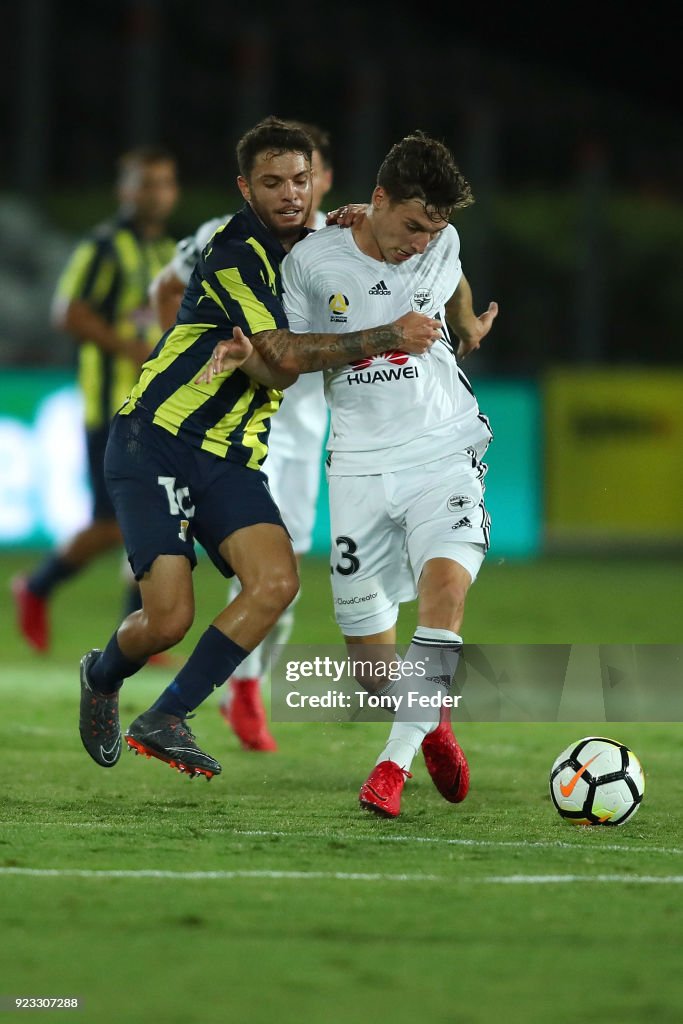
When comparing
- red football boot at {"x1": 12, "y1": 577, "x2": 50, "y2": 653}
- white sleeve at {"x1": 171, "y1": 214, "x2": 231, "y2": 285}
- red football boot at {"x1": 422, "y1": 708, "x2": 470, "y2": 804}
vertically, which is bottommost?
red football boot at {"x1": 422, "y1": 708, "x2": 470, "y2": 804}

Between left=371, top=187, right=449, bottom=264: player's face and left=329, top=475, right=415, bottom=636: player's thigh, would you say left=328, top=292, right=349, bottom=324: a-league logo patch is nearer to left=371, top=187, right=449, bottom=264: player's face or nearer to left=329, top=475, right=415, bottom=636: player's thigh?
left=371, top=187, right=449, bottom=264: player's face

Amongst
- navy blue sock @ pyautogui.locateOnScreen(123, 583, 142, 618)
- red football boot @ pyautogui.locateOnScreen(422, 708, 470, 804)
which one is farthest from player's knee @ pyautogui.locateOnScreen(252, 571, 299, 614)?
navy blue sock @ pyautogui.locateOnScreen(123, 583, 142, 618)

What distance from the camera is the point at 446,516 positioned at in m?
5.27

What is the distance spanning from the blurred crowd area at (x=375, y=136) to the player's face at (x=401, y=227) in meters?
12.5

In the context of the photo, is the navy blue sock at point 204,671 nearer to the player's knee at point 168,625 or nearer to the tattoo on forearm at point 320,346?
Answer: the player's knee at point 168,625

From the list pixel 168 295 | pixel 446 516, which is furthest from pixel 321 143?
pixel 446 516

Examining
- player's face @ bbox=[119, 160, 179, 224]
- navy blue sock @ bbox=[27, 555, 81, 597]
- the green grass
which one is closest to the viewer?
the green grass

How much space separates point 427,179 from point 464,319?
70cm

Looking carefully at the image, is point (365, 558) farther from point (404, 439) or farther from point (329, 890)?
point (329, 890)

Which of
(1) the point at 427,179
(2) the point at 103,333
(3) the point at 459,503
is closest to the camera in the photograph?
(1) the point at 427,179

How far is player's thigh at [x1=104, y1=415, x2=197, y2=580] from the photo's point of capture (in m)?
5.16

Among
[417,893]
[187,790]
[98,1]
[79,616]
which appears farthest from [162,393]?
[98,1]

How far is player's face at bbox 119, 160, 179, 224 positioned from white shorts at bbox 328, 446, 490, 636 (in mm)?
3576

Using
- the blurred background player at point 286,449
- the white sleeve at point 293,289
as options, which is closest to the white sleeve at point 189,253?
the blurred background player at point 286,449
